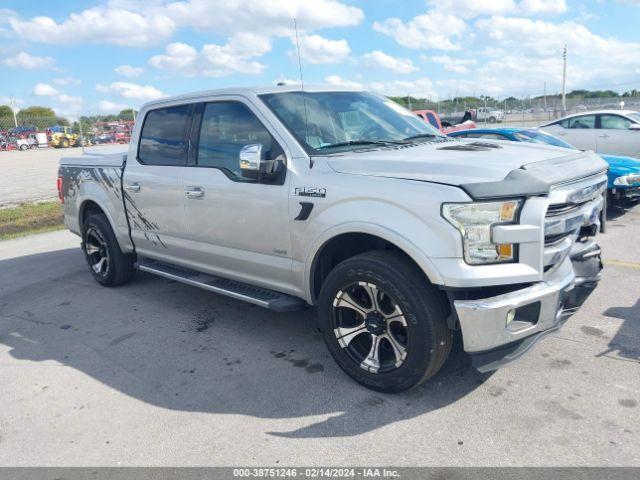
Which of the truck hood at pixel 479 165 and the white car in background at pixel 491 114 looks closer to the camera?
the truck hood at pixel 479 165

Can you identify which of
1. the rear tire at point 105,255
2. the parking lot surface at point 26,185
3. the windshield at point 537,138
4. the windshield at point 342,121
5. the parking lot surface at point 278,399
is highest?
the windshield at point 342,121

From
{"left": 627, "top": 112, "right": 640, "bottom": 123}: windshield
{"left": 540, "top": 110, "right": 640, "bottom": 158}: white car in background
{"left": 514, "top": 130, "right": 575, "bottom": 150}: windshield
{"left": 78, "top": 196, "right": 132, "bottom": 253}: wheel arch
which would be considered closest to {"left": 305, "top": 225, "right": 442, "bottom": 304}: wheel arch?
{"left": 78, "top": 196, "right": 132, "bottom": 253}: wheel arch

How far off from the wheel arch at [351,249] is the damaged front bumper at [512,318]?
0.28 m

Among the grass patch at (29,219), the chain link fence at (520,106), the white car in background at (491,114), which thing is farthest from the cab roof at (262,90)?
the white car in background at (491,114)

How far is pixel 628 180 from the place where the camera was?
311 inches

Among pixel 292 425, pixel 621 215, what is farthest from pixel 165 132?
pixel 621 215

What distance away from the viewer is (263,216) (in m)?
4.05

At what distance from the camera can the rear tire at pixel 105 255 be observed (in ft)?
19.7

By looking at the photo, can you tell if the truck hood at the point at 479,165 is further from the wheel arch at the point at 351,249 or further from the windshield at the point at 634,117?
the windshield at the point at 634,117

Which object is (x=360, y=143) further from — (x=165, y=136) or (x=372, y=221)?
(x=165, y=136)

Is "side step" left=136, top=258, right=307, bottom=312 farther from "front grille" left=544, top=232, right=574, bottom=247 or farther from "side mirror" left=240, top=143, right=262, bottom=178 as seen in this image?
"front grille" left=544, top=232, right=574, bottom=247

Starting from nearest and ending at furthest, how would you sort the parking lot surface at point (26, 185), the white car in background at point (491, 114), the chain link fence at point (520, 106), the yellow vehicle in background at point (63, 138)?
the parking lot surface at point (26, 185), the chain link fence at point (520, 106), the white car in background at point (491, 114), the yellow vehicle in background at point (63, 138)

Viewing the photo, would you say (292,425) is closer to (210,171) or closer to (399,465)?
(399,465)

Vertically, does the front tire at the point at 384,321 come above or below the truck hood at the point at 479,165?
below
